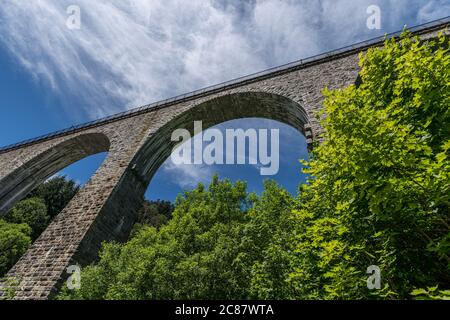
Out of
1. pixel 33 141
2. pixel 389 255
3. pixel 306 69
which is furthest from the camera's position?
pixel 33 141

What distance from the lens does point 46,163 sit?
17938mm

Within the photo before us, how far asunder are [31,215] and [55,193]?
5832 millimetres

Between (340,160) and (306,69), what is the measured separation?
342 inches

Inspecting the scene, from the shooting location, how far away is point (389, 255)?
383 cm

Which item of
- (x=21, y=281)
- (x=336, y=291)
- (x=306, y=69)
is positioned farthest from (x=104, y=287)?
(x=306, y=69)

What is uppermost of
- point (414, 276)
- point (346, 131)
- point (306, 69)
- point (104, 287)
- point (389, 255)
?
point (306, 69)

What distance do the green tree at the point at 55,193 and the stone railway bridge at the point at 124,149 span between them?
18.8 meters

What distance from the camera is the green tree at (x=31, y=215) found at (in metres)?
29.8

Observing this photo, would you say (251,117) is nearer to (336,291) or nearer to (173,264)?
(173,264)

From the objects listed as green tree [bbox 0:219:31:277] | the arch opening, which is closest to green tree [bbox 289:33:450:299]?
the arch opening

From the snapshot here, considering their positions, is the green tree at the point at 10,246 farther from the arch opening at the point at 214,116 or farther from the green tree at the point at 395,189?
the green tree at the point at 395,189

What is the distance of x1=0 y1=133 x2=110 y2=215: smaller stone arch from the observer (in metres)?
16.7

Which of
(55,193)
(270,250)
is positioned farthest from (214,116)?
(55,193)

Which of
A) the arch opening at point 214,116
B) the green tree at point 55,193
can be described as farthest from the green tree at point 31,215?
the arch opening at point 214,116
